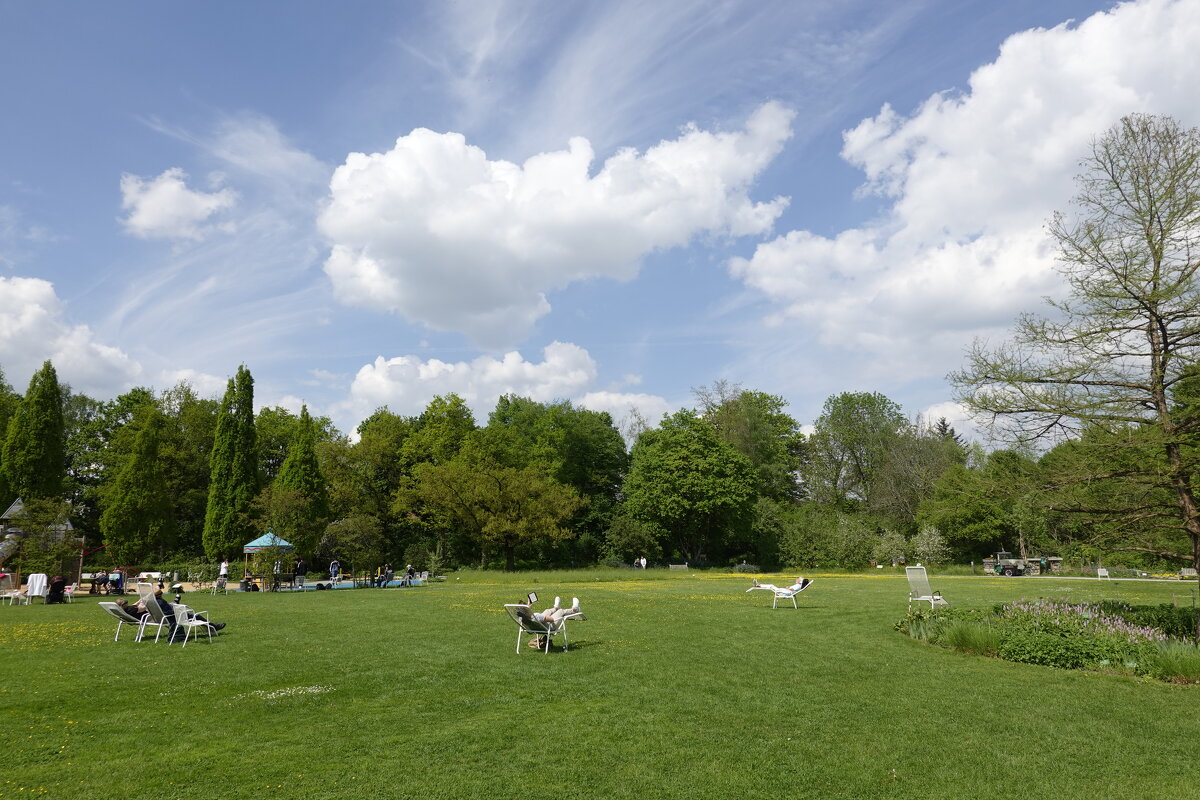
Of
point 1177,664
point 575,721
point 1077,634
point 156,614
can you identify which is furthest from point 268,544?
point 1177,664

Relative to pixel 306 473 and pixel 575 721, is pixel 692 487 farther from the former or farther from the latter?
pixel 575 721

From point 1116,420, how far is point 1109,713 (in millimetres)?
5478

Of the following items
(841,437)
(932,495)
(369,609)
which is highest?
(841,437)

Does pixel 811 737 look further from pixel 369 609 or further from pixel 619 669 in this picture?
pixel 369 609

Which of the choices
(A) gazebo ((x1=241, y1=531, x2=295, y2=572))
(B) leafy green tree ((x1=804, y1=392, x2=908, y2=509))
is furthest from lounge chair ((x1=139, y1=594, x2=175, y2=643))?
(B) leafy green tree ((x1=804, y1=392, x2=908, y2=509))

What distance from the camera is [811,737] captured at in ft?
21.5

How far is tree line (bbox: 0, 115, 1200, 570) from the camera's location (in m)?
11.2

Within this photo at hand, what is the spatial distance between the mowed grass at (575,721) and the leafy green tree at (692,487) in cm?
3744

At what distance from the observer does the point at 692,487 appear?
49906 mm

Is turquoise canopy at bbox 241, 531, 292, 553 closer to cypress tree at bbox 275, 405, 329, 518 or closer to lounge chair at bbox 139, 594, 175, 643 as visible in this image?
cypress tree at bbox 275, 405, 329, 518

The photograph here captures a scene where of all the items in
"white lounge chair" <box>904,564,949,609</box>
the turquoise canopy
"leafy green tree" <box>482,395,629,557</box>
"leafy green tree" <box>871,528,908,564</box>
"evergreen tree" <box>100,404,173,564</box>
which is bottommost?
"leafy green tree" <box>871,528,908,564</box>

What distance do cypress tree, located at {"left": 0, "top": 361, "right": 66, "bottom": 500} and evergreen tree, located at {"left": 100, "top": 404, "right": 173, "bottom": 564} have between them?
284 cm

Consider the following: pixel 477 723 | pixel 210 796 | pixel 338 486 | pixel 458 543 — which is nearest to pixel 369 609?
pixel 477 723

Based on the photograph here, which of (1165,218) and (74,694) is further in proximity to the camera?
(1165,218)
